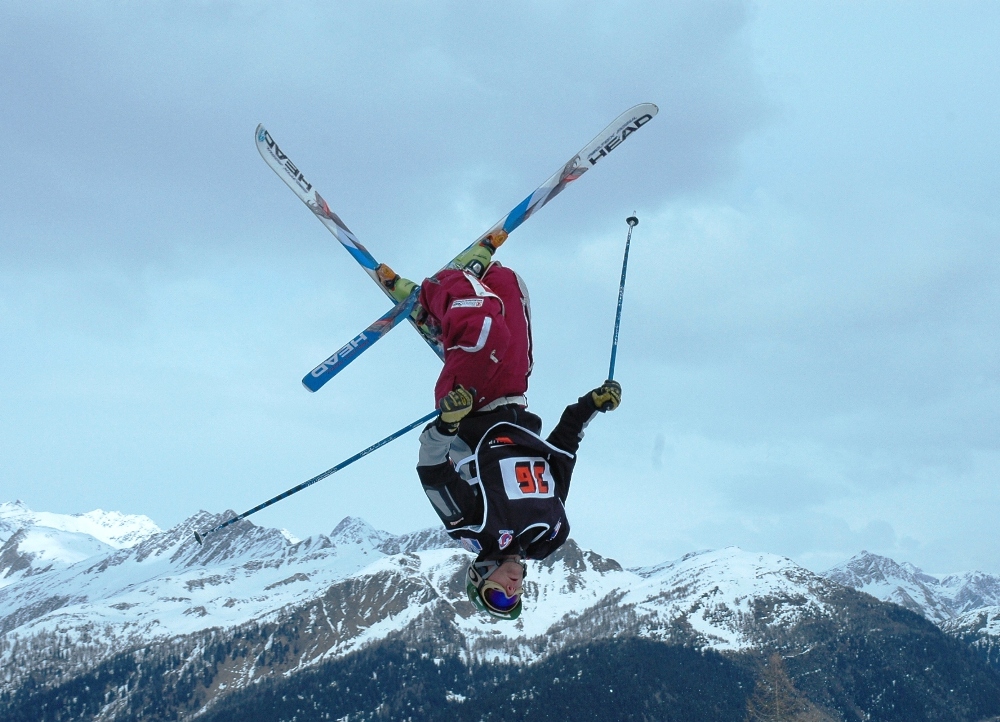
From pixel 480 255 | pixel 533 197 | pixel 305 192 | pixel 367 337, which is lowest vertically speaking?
pixel 367 337

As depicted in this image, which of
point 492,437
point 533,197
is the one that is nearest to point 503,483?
point 492,437

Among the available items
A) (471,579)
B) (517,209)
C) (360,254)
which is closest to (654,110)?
(517,209)

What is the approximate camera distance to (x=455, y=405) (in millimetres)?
6516

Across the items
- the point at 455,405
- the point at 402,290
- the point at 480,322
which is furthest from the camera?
the point at 402,290

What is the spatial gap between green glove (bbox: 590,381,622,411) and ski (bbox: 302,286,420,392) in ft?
5.34

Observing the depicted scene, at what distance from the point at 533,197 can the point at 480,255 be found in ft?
3.48

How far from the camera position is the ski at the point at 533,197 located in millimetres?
7594

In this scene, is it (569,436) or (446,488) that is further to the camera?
(569,436)

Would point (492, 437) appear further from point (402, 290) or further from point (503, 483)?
point (402, 290)

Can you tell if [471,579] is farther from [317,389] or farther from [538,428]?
[317,389]

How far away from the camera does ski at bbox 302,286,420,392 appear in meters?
7.60

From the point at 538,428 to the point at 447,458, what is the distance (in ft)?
A: 2.70

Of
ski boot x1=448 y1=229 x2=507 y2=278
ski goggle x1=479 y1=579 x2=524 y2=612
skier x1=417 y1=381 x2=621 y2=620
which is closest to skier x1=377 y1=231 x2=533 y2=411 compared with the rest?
ski boot x1=448 y1=229 x2=507 y2=278

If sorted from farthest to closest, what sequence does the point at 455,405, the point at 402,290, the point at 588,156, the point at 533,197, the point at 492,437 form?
the point at 588,156 → the point at 533,197 → the point at 402,290 → the point at 492,437 → the point at 455,405
